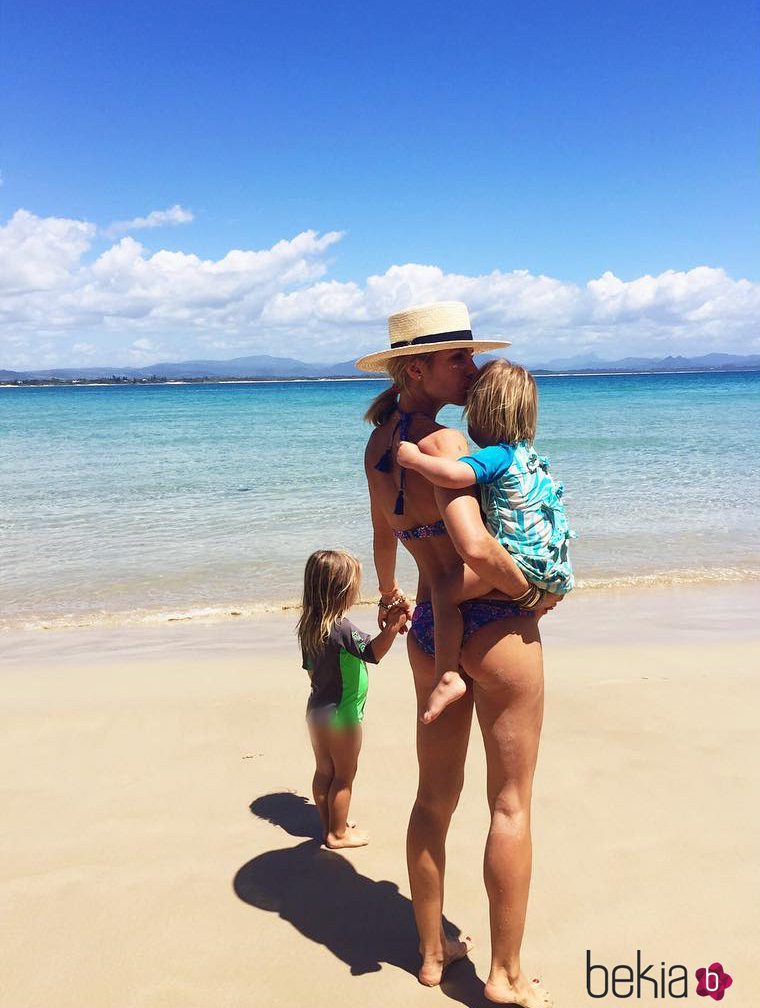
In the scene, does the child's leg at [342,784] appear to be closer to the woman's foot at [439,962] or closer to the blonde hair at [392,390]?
the woman's foot at [439,962]

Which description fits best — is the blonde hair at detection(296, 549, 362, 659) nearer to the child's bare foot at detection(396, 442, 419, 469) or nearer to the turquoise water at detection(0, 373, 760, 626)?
the child's bare foot at detection(396, 442, 419, 469)

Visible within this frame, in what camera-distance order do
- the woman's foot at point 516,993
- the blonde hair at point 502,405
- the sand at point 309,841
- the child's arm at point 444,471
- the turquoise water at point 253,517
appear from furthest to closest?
the turquoise water at point 253,517, the sand at point 309,841, the woman's foot at point 516,993, the blonde hair at point 502,405, the child's arm at point 444,471

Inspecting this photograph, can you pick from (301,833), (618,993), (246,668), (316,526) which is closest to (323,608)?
(301,833)

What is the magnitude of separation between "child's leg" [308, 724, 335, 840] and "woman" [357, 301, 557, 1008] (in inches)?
38.9

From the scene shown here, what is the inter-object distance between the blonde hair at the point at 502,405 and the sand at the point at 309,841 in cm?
183

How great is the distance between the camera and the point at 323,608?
3.58 m

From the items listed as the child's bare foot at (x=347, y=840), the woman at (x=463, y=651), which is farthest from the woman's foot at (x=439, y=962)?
the child's bare foot at (x=347, y=840)

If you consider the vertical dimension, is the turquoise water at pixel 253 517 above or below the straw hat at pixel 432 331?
below

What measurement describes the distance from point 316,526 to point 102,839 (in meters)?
8.30

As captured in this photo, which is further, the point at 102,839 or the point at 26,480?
the point at 26,480

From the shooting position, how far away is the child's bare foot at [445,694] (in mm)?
2336

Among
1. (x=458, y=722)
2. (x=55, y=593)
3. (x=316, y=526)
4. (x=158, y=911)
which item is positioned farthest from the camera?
(x=316, y=526)

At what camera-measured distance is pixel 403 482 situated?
8.38 feet

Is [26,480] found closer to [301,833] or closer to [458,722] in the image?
[301,833]
